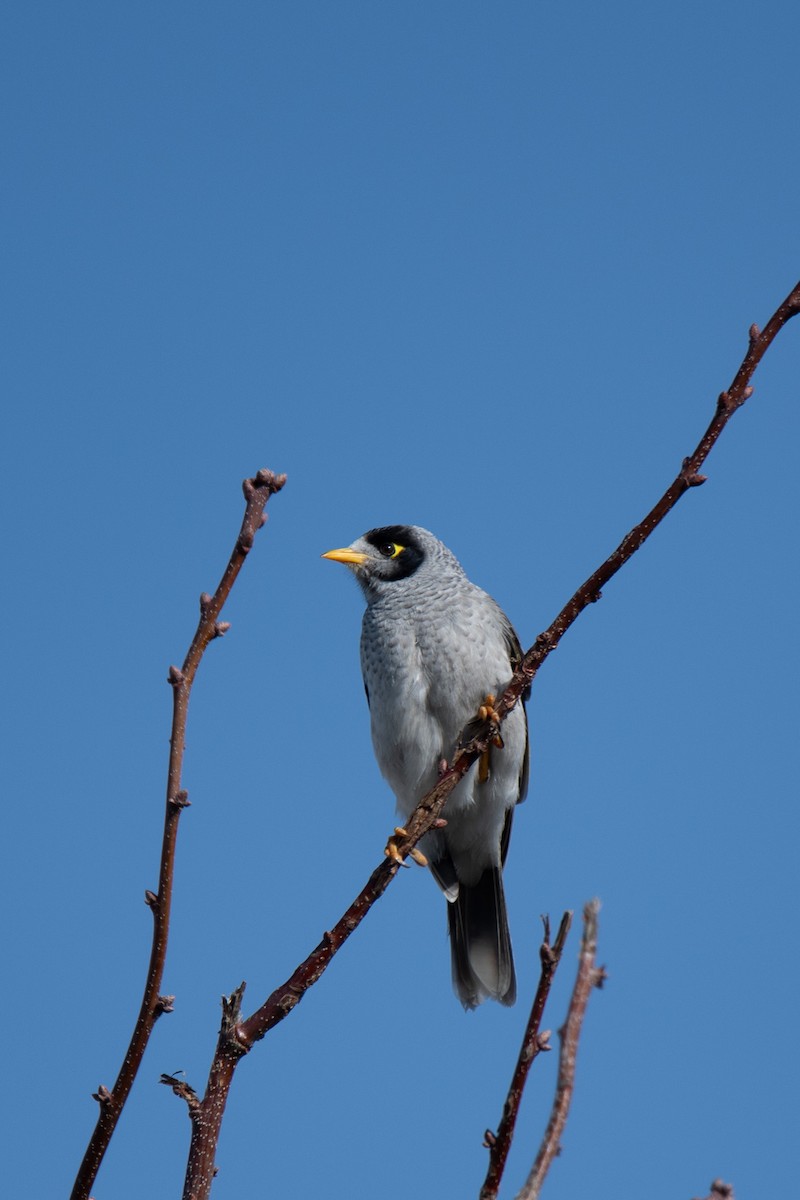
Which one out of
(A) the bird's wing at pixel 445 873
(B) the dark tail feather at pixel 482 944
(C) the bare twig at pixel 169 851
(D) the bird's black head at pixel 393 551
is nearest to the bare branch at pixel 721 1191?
(C) the bare twig at pixel 169 851

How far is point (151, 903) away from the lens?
1.92m

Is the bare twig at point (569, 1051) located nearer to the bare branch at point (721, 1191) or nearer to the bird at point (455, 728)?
the bare branch at point (721, 1191)

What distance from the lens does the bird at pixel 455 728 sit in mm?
6066

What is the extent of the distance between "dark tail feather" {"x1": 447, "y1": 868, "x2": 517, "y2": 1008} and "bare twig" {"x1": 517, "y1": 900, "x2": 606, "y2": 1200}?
4.82m

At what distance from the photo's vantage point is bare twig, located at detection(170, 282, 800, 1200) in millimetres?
2119

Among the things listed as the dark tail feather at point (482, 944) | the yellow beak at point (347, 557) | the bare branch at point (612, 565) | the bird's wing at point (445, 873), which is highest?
the yellow beak at point (347, 557)

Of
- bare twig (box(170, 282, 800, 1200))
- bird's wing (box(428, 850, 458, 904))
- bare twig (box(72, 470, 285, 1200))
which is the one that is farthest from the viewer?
bird's wing (box(428, 850, 458, 904))

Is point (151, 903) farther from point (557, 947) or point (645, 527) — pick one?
point (645, 527)

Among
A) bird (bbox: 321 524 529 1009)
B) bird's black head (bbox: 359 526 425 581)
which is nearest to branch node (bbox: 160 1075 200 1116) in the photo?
bird (bbox: 321 524 529 1009)

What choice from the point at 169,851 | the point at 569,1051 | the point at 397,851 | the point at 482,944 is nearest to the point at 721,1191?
the point at 569,1051

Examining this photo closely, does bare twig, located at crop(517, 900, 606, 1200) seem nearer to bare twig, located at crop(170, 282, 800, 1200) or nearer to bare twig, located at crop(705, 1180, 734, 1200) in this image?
bare twig, located at crop(705, 1180, 734, 1200)

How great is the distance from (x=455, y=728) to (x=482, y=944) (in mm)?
1216

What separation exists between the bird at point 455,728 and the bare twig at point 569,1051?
4.01m

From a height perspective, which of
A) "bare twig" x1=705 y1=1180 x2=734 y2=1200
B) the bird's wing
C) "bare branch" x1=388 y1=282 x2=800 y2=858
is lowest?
"bare twig" x1=705 y1=1180 x2=734 y2=1200
